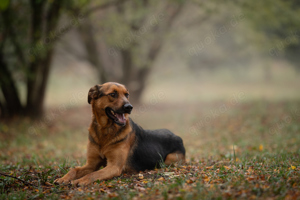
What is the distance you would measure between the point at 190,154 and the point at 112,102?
413 cm

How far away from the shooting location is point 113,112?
5.45 metres

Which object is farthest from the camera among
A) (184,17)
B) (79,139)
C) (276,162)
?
(184,17)

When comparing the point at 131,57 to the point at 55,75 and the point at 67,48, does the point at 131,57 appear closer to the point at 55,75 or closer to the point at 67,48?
the point at 67,48

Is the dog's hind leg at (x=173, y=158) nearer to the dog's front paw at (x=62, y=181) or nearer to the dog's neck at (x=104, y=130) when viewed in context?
the dog's neck at (x=104, y=130)

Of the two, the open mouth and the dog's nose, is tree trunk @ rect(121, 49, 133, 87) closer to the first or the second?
the open mouth

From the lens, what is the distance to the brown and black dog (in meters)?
5.31

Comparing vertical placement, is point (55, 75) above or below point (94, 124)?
above

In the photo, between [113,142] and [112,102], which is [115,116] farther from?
[113,142]

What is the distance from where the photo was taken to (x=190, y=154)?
28.5ft

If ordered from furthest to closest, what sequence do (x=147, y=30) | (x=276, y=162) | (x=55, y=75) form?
(x=55, y=75) → (x=147, y=30) → (x=276, y=162)

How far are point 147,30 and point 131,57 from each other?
2171 mm

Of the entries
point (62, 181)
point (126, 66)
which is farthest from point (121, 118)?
point (126, 66)

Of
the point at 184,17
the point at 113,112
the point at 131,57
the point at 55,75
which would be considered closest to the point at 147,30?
the point at 131,57

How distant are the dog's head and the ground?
1167 mm
